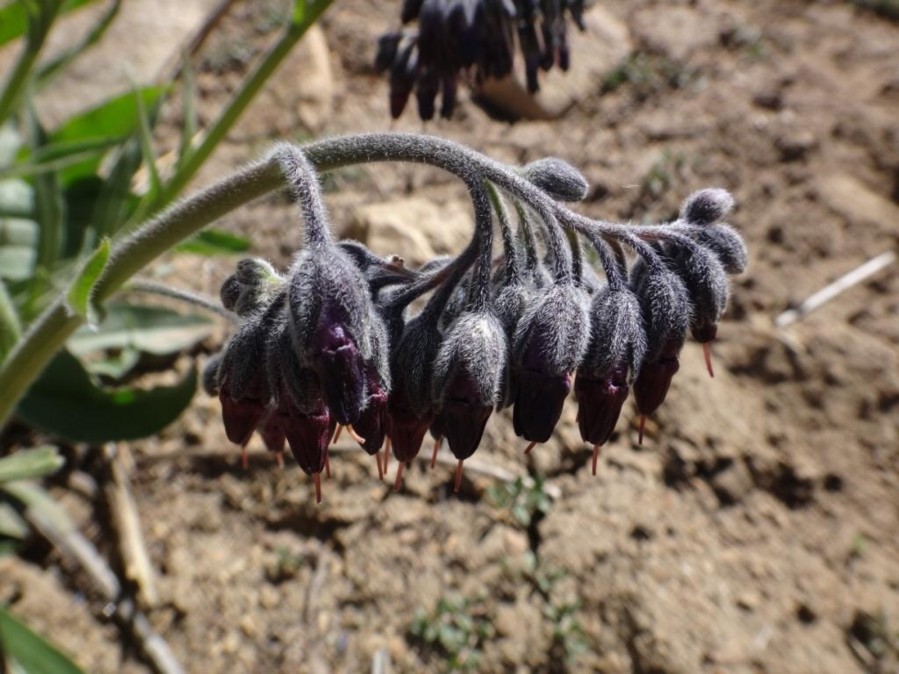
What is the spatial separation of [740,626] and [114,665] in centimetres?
236

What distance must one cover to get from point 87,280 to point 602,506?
230 centimetres

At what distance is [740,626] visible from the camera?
3584 mm

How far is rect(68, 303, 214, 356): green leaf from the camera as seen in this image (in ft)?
12.7

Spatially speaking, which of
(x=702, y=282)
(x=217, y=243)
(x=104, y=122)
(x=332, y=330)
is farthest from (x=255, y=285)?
(x=104, y=122)

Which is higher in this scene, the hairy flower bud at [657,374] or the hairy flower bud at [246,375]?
the hairy flower bud at [246,375]

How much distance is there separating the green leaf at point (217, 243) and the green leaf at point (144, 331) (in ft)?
0.95

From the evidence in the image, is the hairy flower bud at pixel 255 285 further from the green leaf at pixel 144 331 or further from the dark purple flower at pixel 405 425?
the green leaf at pixel 144 331

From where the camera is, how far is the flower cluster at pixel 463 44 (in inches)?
125

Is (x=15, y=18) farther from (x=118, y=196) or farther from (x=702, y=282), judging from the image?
(x=702, y=282)

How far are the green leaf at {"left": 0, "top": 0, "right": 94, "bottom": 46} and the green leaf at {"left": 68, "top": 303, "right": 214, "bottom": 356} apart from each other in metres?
1.36

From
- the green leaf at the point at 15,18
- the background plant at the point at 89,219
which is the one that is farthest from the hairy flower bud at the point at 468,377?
the green leaf at the point at 15,18

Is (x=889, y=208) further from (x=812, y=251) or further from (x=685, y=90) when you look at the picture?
(x=685, y=90)

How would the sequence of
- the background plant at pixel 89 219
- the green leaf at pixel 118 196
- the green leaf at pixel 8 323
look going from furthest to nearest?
the green leaf at pixel 118 196
the background plant at pixel 89 219
the green leaf at pixel 8 323

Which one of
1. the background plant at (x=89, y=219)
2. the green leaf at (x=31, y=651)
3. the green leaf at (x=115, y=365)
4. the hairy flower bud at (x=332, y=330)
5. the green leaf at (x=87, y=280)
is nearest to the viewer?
the hairy flower bud at (x=332, y=330)
